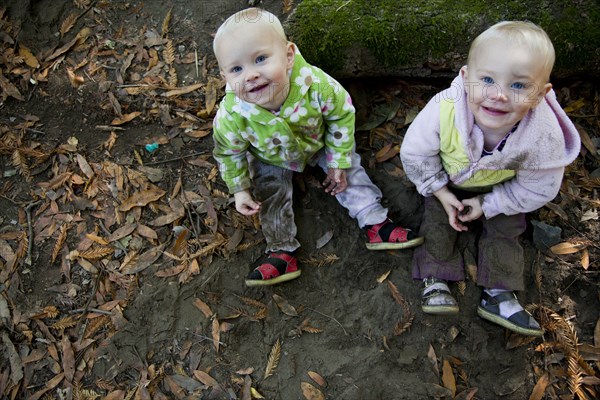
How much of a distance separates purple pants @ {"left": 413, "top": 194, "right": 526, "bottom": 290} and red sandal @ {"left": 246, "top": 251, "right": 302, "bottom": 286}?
0.77m

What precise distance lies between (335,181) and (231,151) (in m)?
0.69

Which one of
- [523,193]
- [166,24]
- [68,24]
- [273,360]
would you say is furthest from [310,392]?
[68,24]

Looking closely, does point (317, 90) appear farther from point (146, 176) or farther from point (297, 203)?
point (146, 176)

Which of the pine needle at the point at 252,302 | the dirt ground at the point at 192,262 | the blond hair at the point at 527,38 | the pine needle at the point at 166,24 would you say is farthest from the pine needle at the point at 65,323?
the blond hair at the point at 527,38

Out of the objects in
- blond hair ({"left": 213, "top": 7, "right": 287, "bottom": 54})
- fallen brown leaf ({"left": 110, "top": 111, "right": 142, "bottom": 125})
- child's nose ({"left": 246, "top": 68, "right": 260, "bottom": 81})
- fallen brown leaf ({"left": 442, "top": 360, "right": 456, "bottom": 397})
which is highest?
blond hair ({"left": 213, "top": 7, "right": 287, "bottom": 54})

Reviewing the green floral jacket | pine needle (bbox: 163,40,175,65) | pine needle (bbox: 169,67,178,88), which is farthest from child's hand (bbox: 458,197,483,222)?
pine needle (bbox: 163,40,175,65)

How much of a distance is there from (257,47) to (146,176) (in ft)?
4.98

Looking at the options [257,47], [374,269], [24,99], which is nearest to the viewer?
[257,47]

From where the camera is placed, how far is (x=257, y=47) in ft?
7.88

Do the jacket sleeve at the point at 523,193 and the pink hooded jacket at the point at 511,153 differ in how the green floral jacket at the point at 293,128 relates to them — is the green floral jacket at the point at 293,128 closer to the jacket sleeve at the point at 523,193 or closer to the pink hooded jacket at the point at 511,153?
the pink hooded jacket at the point at 511,153

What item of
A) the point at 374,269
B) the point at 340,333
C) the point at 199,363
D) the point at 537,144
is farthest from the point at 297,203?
the point at 537,144

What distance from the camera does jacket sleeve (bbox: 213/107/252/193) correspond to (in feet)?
9.21

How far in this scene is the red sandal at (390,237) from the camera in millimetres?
3107

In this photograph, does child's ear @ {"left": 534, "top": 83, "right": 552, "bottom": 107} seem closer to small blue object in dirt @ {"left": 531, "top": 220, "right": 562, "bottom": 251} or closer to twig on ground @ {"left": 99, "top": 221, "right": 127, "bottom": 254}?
small blue object in dirt @ {"left": 531, "top": 220, "right": 562, "bottom": 251}
